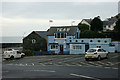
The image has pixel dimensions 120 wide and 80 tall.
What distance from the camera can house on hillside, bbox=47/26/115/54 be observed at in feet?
144

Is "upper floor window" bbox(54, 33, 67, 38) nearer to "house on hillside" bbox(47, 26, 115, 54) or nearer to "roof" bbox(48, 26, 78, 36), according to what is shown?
"house on hillside" bbox(47, 26, 115, 54)

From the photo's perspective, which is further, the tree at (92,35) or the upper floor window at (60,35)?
the tree at (92,35)

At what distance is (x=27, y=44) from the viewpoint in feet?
183

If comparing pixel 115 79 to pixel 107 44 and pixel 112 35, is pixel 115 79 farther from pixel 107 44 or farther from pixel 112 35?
pixel 112 35

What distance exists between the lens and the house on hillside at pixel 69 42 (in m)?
43.8

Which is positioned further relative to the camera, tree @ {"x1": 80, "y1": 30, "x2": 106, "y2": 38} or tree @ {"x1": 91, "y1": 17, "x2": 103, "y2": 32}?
tree @ {"x1": 91, "y1": 17, "x2": 103, "y2": 32}

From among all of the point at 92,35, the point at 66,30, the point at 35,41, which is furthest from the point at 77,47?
the point at 35,41

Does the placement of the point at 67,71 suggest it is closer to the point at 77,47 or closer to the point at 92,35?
the point at 77,47

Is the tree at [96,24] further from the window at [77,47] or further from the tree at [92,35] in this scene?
the window at [77,47]

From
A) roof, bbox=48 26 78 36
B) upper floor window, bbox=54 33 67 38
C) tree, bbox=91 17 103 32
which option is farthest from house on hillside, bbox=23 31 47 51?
tree, bbox=91 17 103 32

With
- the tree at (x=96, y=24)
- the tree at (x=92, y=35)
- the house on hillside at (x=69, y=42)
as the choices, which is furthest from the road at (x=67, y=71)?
the tree at (x=96, y=24)

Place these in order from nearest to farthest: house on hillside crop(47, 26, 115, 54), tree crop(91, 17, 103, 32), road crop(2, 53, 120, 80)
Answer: road crop(2, 53, 120, 80) → house on hillside crop(47, 26, 115, 54) → tree crop(91, 17, 103, 32)

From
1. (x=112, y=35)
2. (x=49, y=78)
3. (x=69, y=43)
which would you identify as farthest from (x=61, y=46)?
(x=49, y=78)

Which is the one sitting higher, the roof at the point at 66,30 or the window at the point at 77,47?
the roof at the point at 66,30
